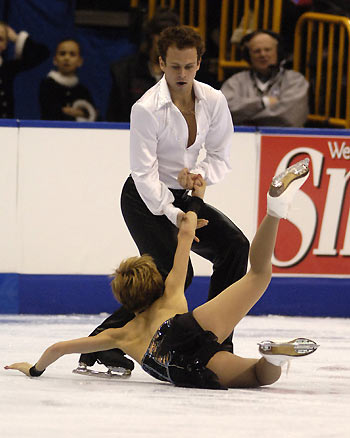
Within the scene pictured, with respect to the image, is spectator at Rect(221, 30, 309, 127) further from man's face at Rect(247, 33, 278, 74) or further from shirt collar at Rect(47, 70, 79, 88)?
shirt collar at Rect(47, 70, 79, 88)

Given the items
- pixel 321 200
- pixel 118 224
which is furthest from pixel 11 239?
pixel 321 200

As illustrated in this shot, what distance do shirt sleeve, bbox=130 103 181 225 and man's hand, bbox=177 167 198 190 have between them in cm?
10

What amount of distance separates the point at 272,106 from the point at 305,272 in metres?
1.17

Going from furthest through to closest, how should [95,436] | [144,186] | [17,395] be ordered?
[144,186] < [17,395] < [95,436]

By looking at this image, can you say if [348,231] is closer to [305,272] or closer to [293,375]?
[305,272]

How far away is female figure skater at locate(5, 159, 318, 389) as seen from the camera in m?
3.66

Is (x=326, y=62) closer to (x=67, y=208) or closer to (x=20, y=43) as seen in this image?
(x=20, y=43)

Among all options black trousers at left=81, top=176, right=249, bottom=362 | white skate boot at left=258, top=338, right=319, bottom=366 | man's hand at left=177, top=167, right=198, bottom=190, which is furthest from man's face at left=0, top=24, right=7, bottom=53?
white skate boot at left=258, top=338, right=319, bottom=366

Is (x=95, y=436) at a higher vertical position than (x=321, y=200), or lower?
lower

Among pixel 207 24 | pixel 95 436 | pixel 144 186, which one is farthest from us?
pixel 207 24

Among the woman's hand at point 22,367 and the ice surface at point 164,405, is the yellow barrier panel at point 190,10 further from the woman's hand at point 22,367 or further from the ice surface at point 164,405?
the woman's hand at point 22,367

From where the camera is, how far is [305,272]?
6082 mm

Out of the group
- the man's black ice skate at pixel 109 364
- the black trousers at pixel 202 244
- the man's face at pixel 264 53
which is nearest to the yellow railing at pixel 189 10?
the man's face at pixel 264 53

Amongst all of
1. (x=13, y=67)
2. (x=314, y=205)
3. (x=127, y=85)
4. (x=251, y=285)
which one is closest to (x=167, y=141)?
(x=251, y=285)
